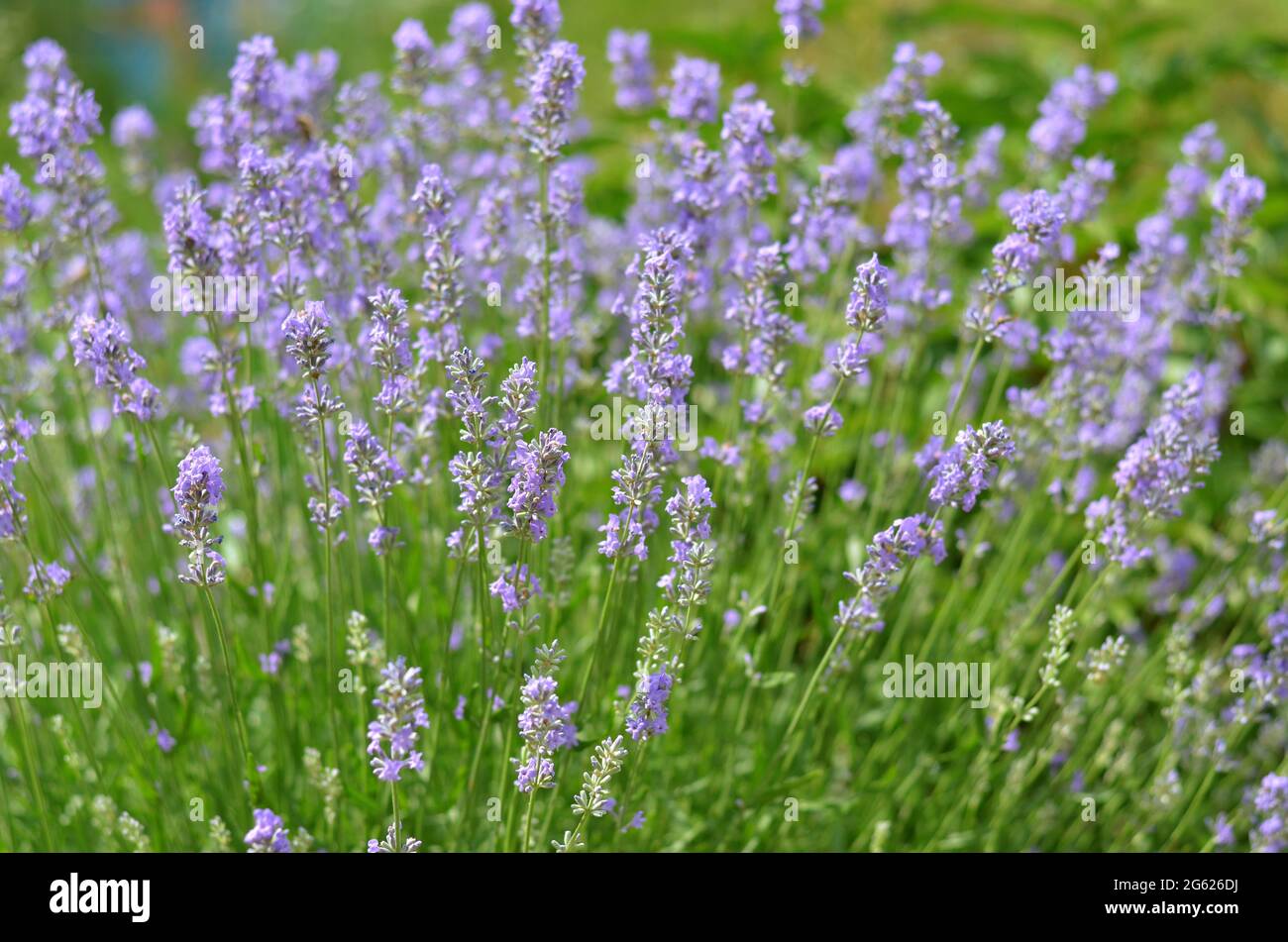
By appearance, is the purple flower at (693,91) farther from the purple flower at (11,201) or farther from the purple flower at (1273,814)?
the purple flower at (1273,814)

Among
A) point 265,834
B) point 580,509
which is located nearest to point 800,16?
point 580,509

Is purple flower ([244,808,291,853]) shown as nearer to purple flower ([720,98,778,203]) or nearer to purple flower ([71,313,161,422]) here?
purple flower ([71,313,161,422])

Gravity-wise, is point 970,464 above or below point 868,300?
below

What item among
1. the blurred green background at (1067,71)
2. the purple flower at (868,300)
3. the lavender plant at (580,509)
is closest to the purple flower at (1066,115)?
the lavender plant at (580,509)

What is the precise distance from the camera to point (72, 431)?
4.11 m

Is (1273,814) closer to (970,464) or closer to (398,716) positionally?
(970,464)

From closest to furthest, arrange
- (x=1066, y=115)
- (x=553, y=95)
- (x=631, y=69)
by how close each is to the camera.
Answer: (x=553, y=95) → (x=1066, y=115) → (x=631, y=69)

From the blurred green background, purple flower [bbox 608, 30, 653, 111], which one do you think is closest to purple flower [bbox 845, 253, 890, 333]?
purple flower [bbox 608, 30, 653, 111]

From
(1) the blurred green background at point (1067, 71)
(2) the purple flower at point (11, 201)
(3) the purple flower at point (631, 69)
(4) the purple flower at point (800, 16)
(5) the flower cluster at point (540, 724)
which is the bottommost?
(5) the flower cluster at point (540, 724)

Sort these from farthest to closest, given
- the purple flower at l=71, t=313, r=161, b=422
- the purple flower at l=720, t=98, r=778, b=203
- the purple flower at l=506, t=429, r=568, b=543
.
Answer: the purple flower at l=720, t=98, r=778, b=203 < the purple flower at l=71, t=313, r=161, b=422 < the purple flower at l=506, t=429, r=568, b=543

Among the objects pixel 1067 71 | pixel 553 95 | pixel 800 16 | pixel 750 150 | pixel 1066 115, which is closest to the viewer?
pixel 553 95

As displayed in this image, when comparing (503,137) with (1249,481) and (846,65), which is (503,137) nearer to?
(1249,481)
